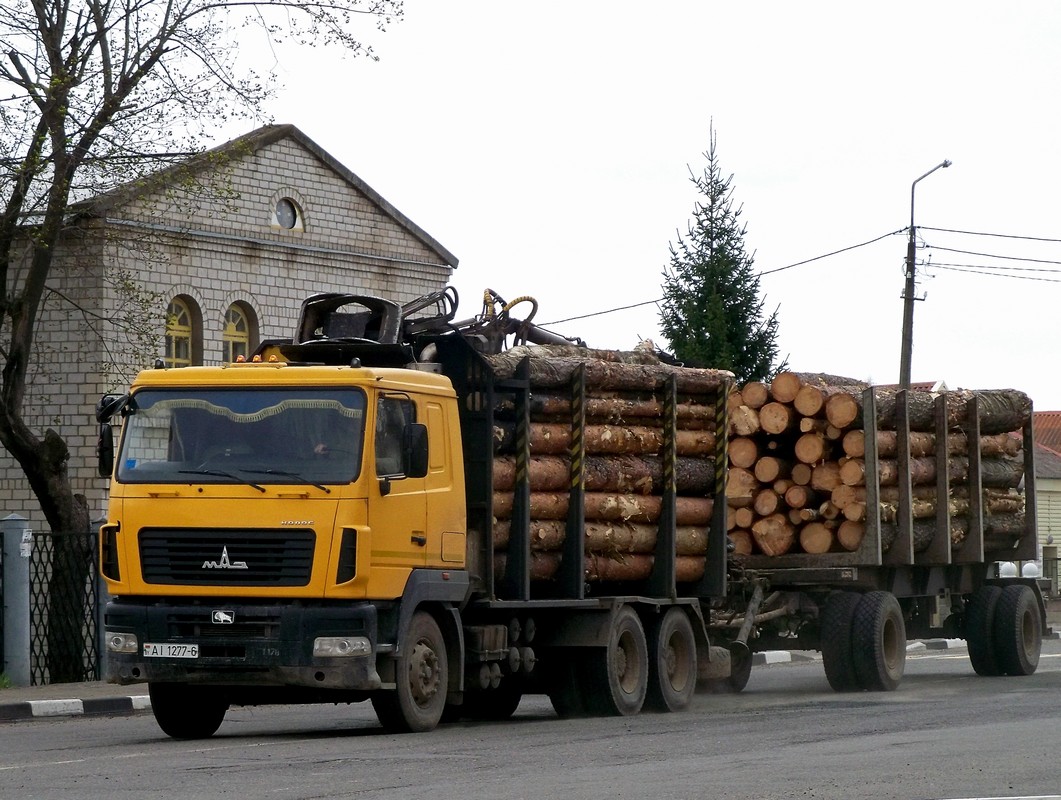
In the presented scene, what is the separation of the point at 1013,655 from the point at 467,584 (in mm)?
8606

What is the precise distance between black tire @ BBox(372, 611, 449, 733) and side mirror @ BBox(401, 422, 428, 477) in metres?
1.05

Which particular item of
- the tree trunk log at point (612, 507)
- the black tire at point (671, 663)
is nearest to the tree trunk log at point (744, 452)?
the tree trunk log at point (612, 507)

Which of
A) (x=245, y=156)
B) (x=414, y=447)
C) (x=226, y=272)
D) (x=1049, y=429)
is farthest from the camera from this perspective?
(x=1049, y=429)

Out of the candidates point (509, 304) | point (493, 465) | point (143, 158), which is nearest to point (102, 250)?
point (143, 158)

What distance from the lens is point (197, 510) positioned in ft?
40.6

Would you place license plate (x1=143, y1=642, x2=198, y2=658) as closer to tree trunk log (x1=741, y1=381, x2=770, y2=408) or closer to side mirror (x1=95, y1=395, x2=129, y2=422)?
side mirror (x1=95, y1=395, x2=129, y2=422)

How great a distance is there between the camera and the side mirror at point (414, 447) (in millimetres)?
12711

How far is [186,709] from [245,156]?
49.0 ft

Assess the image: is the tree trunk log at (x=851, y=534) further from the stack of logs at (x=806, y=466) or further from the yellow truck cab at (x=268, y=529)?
the yellow truck cab at (x=268, y=529)

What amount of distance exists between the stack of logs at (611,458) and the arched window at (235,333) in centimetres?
1692

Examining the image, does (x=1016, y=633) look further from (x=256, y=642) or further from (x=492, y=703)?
(x=256, y=642)

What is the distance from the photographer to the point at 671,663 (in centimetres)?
1594

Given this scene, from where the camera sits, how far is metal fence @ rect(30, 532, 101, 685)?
20188 millimetres

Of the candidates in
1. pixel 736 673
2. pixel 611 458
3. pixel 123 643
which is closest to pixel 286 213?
pixel 736 673
